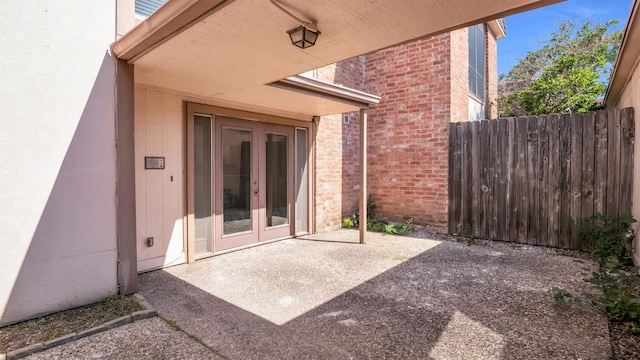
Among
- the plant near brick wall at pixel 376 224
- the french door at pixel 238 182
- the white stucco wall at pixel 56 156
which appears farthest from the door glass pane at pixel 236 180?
the plant near brick wall at pixel 376 224

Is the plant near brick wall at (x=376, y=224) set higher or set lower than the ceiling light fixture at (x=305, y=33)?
lower

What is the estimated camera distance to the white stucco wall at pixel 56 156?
9.02ft

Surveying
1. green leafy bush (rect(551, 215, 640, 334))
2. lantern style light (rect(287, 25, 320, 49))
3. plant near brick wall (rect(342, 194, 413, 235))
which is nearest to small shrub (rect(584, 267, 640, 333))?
green leafy bush (rect(551, 215, 640, 334))

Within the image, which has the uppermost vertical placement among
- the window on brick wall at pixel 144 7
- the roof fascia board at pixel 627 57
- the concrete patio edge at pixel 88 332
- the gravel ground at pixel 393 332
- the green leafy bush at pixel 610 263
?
the window on brick wall at pixel 144 7

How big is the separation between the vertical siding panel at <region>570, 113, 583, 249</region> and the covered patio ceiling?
13.3 feet

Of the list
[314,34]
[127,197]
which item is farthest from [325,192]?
[314,34]

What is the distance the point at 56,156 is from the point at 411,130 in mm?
5954

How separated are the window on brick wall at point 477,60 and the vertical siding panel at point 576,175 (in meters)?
3.13

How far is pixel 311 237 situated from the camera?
254 inches

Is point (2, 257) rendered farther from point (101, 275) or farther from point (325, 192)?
point (325, 192)

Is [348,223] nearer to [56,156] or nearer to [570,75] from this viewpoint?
[56,156]

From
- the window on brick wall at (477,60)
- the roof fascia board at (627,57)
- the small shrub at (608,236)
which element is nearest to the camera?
the roof fascia board at (627,57)

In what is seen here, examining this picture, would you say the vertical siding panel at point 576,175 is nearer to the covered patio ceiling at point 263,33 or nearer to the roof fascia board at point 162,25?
the covered patio ceiling at point 263,33

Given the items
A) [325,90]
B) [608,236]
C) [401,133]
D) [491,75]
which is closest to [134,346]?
[325,90]
